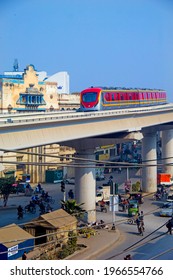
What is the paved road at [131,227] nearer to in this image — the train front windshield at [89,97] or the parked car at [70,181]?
the parked car at [70,181]

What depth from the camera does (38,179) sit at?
3747 centimetres

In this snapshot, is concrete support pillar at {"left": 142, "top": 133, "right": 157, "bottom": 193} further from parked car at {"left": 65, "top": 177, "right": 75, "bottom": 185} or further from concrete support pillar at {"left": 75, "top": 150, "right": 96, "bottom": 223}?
concrete support pillar at {"left": 75, "top": 150, "right": 96, "bottom": 223}

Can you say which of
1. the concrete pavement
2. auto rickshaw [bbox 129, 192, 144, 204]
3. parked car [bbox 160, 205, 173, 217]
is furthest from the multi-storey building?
the concrete pavement

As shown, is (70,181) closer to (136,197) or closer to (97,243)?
(136,197)

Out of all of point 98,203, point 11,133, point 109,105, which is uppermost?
point 109,105

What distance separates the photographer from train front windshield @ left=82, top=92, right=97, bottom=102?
2567cm

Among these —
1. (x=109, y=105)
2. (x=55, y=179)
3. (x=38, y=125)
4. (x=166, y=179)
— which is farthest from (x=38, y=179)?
(x=38, y=125)

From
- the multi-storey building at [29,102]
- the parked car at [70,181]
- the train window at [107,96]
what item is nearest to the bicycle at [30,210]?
the train window at [107,96]

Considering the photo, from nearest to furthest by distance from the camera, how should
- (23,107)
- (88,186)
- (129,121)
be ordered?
(88,186) → (129,121) → (23,107)

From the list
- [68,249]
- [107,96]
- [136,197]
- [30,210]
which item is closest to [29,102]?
[107,96]

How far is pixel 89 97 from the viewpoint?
26.0m
